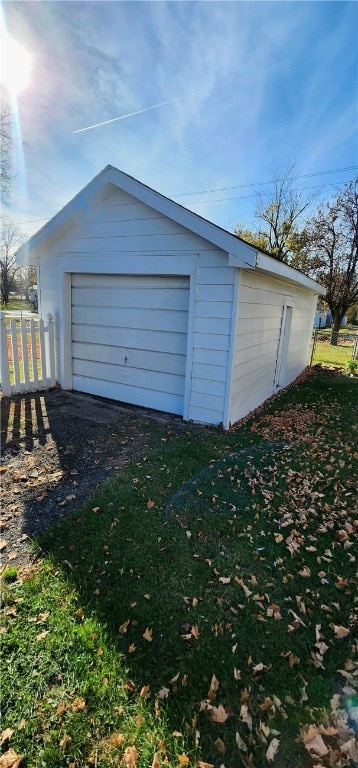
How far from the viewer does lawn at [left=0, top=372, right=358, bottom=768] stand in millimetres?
1570

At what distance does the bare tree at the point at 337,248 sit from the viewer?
19.7 m

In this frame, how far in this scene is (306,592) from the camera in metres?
2.42

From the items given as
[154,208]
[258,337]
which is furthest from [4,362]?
[258,337]

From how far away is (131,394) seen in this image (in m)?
6.43

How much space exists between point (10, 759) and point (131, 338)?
5.34 m

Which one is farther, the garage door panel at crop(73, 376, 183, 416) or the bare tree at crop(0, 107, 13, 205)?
the bare tree at crop(0, 107, 13, 205)

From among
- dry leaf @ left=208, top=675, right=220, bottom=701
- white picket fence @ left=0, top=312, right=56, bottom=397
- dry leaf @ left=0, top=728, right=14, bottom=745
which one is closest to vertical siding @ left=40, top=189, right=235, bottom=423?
white picket fence @ left=0, top=312, right=56, bottom=397

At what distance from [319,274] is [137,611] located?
74.7 feet

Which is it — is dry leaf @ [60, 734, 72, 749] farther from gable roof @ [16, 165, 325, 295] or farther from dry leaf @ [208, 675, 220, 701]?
gable roof @ [16, 165, 325, 295]

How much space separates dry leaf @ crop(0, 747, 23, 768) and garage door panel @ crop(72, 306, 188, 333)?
483 cm

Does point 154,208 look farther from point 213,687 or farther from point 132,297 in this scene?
point 213,687

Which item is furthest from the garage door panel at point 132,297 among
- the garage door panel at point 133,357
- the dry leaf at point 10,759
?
the dry leaf at point 10,759

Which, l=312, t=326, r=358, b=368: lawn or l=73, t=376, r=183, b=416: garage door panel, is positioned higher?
l=73, t=376, r=183, b=416: garage door panel

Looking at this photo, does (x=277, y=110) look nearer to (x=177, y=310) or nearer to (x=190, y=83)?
(x=190, y=83)
